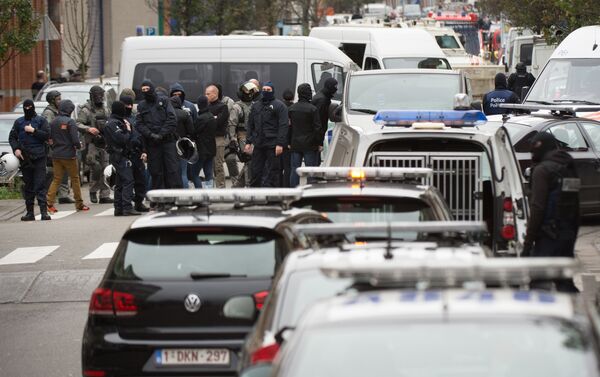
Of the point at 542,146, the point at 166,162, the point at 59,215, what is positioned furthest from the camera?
the point at 59,215

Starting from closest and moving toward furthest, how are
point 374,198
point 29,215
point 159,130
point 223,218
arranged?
point 223,218
point 374,198
point 159,130
point 29,215

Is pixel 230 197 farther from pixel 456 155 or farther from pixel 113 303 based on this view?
pixel 456 155

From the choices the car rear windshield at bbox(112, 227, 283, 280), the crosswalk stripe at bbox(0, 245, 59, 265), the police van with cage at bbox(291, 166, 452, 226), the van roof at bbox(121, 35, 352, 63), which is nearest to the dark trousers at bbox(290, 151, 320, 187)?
the crosswalk stripe at bbox(0, 245, 59, 265)

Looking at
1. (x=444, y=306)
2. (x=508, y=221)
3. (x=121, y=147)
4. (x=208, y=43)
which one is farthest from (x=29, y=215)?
(x=444, y=306)

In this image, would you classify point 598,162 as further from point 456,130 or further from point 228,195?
point 228,195

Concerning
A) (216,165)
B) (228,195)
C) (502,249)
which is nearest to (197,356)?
(228,195)

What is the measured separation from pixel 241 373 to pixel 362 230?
116cm

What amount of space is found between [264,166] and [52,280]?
730cm

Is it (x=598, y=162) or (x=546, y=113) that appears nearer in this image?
(x=598, y=162)

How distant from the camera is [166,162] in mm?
20984

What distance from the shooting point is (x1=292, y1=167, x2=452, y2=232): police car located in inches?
418

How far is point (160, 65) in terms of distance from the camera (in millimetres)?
27672

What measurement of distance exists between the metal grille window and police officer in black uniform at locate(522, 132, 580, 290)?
1.92m

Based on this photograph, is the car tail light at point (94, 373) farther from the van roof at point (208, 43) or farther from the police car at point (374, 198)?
the van roof at point (208, 43)
